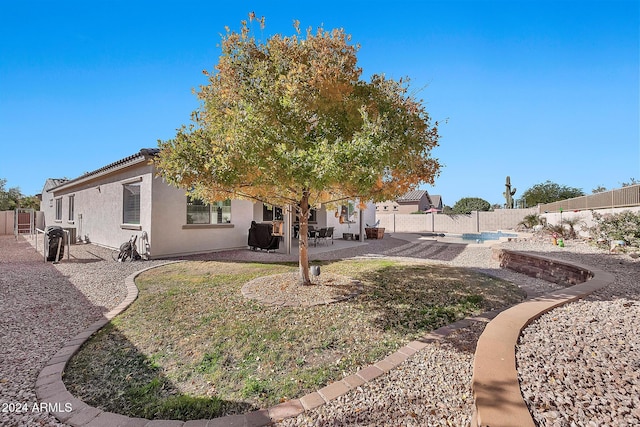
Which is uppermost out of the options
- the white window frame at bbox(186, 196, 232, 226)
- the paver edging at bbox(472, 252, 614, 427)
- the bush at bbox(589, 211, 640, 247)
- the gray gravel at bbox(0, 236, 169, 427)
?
the white window frame at bbox(186, 196, 232, 226)

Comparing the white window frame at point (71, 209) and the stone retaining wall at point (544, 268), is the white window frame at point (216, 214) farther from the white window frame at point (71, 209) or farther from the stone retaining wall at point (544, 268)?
the white window frame at point (71, 209)

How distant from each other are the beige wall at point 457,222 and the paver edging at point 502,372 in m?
25.9

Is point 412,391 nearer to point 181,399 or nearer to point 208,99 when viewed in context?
point 181,399

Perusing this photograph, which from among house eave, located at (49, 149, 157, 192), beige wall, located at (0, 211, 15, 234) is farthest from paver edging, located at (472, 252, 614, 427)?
beige wall, located at (0, 211, 15, 234)

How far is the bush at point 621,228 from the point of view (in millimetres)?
9203

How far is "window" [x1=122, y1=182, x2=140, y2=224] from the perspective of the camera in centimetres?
1070

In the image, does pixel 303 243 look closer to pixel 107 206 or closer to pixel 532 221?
pixel 107 206

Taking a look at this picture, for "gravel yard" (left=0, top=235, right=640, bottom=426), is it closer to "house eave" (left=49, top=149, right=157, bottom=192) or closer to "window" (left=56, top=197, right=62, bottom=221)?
"house eave" (left=49, top=149, right=157, bottom=192)

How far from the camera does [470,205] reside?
1403 inches

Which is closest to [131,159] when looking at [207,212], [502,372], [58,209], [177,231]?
[177,231]

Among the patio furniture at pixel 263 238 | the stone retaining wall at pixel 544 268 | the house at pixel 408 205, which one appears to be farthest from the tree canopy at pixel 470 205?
the patio furniture at pixel 263 238

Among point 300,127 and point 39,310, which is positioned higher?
point 300,127

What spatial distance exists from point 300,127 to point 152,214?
300 inches

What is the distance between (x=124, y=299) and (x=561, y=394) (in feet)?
21.3
